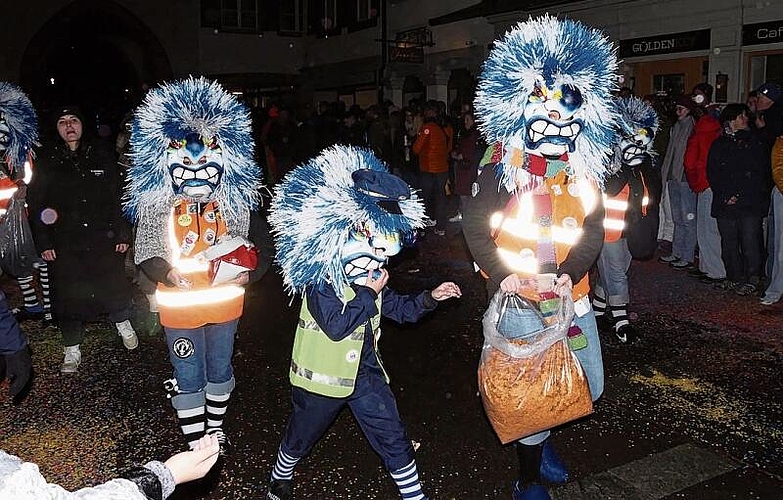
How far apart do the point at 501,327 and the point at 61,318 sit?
389cm

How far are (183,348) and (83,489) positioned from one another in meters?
2.46

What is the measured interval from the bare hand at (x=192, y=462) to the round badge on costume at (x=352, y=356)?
54.8 inches

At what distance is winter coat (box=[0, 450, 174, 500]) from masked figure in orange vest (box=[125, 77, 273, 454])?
219 centimetres

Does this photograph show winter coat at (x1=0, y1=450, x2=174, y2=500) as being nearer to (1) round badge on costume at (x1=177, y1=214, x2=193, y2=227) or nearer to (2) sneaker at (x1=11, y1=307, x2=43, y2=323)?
(1) round badge on costume at (x1=177, y1=214, x2=193, y2=227)

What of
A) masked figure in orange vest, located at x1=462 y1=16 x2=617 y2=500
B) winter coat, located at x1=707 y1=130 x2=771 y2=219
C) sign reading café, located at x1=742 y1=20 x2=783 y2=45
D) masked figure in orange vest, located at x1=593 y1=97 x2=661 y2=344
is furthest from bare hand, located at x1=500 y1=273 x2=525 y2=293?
sign reading café, located at x1=742 y1=20 x2=783 y2=45

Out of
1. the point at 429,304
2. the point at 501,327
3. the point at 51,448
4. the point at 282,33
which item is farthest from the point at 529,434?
the point at 282,33

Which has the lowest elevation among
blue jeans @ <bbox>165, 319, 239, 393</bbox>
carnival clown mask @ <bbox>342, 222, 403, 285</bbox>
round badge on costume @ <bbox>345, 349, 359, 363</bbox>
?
blue jeans @ <bbox>165, 319, 239, 393</bbox>

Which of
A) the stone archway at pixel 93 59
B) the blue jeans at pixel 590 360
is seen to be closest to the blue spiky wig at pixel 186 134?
the blue jeans at pixel 590 360

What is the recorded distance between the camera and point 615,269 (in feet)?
20.6

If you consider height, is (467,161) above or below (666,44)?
below

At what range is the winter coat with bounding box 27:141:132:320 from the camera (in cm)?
560

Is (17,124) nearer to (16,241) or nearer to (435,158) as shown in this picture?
(16,241)

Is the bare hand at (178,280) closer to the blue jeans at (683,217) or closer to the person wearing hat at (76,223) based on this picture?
the person wearing hat at (76,223)

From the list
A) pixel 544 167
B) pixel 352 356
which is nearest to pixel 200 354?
pixel 352 356
